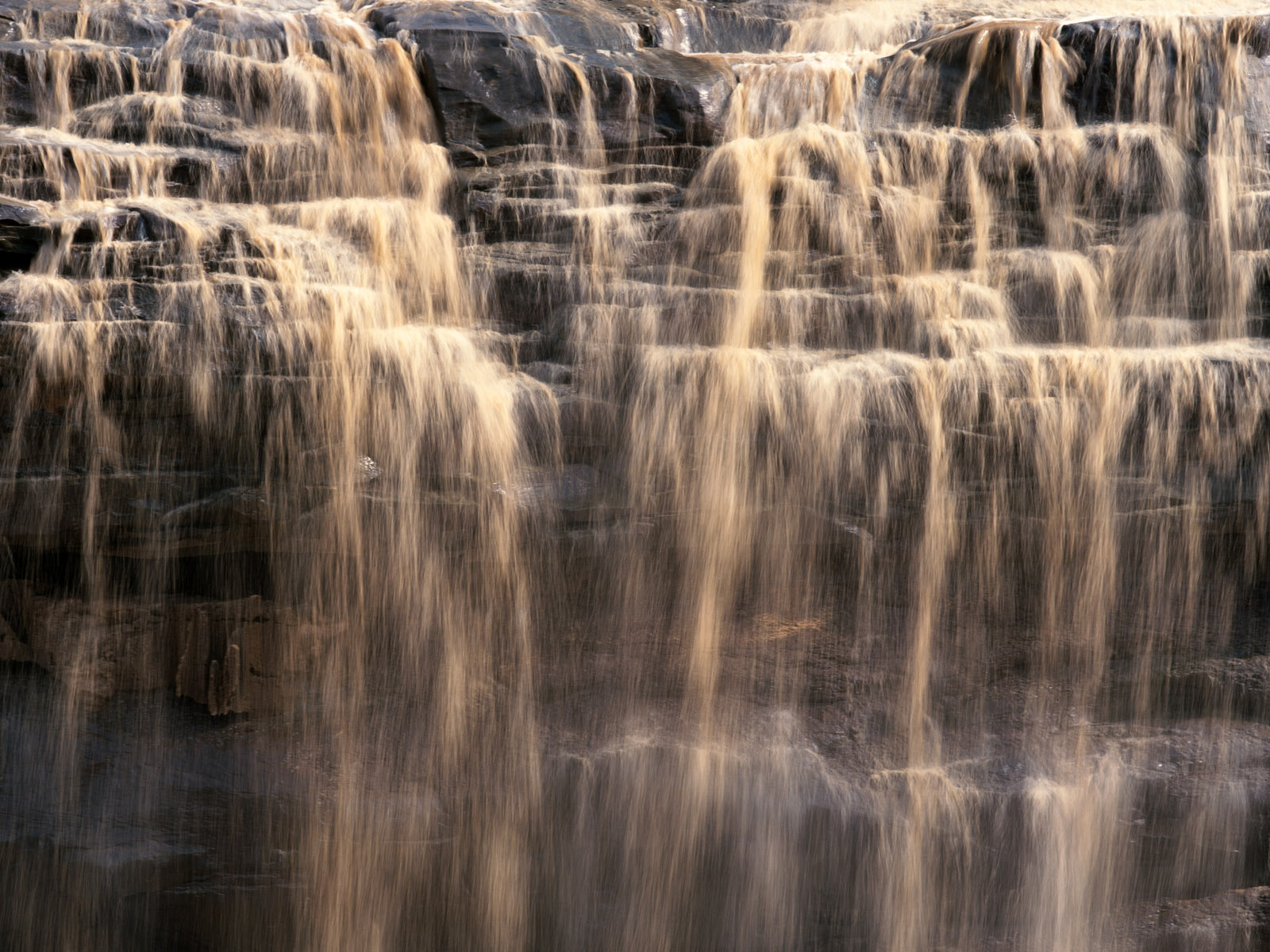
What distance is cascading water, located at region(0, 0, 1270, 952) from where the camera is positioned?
194 inches

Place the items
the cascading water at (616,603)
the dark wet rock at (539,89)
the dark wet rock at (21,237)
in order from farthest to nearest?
1. the dark wet rock at (539,89)
2. the dark wet rock at (21,237)
3. the cascading water at (616,603)

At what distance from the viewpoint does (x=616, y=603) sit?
17.4ft

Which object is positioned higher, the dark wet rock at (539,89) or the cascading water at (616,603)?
the dark wet rock at (539,89)

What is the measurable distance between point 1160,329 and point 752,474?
2789 mm

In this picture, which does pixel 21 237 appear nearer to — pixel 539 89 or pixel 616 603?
pixel 539 89

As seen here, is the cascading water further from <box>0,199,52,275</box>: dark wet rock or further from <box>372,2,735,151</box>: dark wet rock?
<box>372,2,735,151</box>: dark wet rock

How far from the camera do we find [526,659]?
5.27 metres

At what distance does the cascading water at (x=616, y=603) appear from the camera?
4.92 meters

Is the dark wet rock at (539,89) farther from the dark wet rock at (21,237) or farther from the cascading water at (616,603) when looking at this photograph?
the dark wet rock at (21,237)

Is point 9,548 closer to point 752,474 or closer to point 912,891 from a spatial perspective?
point 752,474

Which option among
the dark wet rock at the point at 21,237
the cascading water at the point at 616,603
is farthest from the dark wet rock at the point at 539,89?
the dark wet rock at the point at 21,237

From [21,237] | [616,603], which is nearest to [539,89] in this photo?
[21,237]

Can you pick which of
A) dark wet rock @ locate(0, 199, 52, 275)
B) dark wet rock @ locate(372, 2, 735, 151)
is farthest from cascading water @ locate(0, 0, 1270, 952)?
dark wet rock @ locate(372, 2, 735, 151)

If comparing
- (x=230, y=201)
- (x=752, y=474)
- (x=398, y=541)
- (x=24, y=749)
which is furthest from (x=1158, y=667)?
(x=230, y=201)
